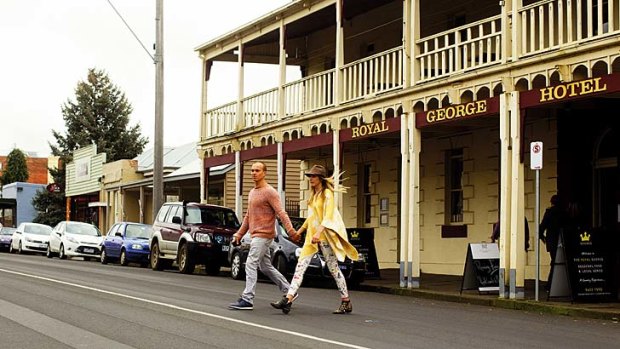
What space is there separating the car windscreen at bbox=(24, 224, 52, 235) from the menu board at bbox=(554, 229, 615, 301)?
3020 centimetres

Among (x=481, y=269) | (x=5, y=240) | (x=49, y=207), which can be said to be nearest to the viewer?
(x=481, y=269)

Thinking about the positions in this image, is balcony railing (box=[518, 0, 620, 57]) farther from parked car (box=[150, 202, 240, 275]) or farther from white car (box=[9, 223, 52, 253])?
white car (box=[9, 223, 52, 253])

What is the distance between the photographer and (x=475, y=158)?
2333 centimetres

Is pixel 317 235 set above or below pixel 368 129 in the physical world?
below

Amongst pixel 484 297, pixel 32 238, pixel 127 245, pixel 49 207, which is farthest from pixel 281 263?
pixel 49 207

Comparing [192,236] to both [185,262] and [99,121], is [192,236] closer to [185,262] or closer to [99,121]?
[185,262]

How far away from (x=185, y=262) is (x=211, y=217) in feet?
5.03

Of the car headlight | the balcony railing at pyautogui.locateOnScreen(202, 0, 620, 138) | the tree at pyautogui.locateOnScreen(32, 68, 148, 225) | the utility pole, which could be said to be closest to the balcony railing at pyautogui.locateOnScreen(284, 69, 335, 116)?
the balcony railing at pyautogui.locateOnScreen(202, 0, 620, 138)

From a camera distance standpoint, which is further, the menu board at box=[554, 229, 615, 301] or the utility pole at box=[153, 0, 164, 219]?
the utility pole at box=[153, 0, 164, 219]

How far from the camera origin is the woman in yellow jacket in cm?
1330

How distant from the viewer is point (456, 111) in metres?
18.5

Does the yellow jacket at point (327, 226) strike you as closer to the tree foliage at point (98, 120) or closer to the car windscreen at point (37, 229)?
the car windscreen at point (37, 229)

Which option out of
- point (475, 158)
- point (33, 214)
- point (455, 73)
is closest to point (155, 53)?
point (475, 158)

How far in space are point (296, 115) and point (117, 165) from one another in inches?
1100
